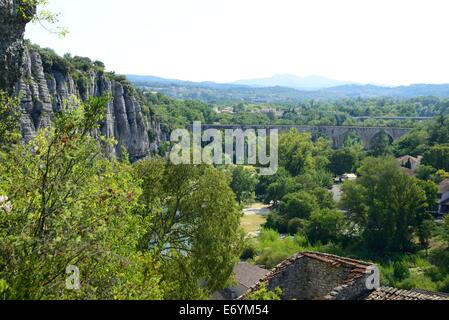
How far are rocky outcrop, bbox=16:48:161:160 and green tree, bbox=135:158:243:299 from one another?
70.8ft

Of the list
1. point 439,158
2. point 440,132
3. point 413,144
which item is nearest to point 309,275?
point 439,158

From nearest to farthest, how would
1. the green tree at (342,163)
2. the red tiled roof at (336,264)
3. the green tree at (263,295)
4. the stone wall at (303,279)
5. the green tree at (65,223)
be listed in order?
1. the green tree at (65,223)
2. the green tree at (263,295)
3. the red tiled roof at (336,264)
4. the stone wall at (303,279)
5. the green tree at (342,163)

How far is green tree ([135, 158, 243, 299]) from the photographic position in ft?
50.4

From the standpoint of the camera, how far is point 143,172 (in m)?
16.6

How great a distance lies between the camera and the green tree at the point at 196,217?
15.4 meters

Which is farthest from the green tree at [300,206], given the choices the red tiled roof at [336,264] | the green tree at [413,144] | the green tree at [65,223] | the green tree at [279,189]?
the green tree at [65,223]

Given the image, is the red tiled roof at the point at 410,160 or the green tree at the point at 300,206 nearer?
the green tree at the point at 300,206

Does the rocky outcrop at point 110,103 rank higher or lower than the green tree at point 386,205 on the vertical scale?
higher

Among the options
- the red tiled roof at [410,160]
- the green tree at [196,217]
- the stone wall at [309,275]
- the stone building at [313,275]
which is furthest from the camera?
the red tiled roof at [410,160]

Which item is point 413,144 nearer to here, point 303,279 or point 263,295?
point 303,279

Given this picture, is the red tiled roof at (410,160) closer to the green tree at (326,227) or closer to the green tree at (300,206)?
A: the green tree at (300,206)

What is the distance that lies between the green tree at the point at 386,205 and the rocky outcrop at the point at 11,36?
104ft

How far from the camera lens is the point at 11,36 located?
8953 millimetres
